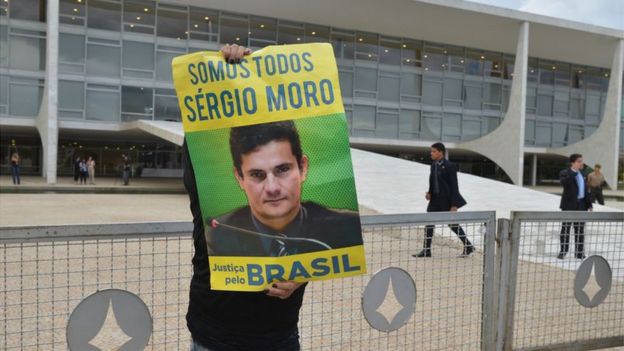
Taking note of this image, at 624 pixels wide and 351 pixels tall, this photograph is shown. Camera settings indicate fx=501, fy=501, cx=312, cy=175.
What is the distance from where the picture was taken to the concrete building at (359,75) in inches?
1145

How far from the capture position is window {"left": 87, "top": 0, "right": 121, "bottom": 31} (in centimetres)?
→ 2945

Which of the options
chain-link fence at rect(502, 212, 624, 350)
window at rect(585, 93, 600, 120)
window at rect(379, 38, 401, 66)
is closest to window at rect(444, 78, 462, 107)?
window at rect(379, 38, 401, 66)

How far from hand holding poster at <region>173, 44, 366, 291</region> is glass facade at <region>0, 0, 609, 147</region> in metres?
30.5

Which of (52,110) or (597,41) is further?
(597,41)

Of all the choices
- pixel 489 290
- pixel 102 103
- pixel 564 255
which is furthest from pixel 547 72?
pixel 489 290

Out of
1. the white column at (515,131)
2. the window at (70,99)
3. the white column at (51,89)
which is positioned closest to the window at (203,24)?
the window at (70,99)

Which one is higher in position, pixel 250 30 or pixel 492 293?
pixel 250 30

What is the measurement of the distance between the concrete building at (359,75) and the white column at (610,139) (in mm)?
86

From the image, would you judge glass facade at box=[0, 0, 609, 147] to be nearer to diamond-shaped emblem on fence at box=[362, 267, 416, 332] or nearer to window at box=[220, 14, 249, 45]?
window at box=[220, 14, 249, 45]

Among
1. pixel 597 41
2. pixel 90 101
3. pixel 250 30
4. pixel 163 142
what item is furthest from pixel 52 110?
pixel 597 41

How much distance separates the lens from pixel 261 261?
66.8 inches

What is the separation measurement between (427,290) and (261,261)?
8.13 feet

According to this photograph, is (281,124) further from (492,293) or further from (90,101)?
(90,101)

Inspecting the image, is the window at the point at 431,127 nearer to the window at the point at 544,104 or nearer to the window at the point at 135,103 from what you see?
the window at the point at 544,104
